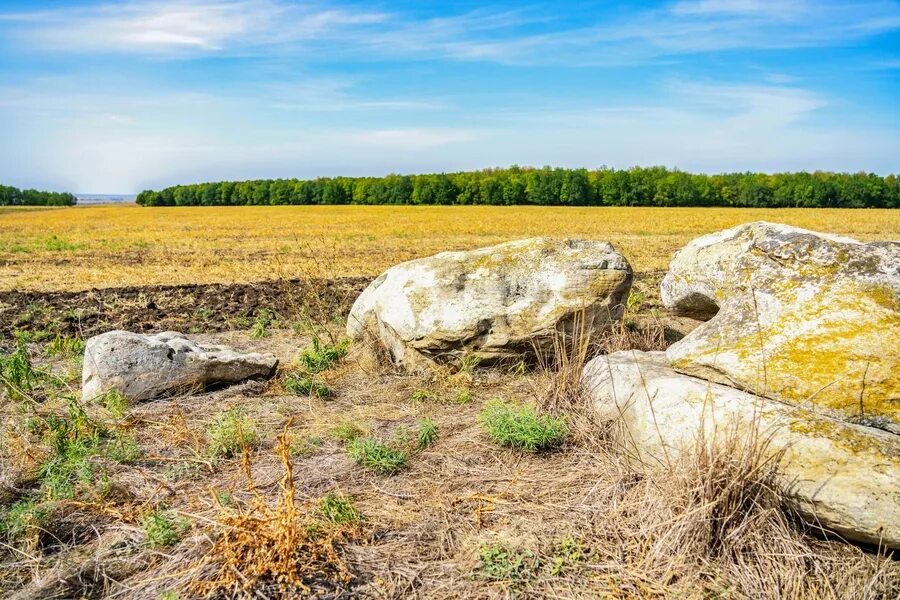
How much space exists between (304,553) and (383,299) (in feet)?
13.5

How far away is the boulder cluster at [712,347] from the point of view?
13.0 feet

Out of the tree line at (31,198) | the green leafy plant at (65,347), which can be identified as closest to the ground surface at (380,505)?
the green leafy plant at (65,347)

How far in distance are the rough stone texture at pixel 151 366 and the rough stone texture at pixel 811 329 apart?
179 inches

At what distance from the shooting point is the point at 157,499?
4.54 metres

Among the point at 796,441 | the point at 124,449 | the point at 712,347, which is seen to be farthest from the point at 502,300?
the point at 124,449

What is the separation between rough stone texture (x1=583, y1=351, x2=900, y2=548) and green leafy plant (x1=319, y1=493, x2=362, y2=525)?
2.03 meters

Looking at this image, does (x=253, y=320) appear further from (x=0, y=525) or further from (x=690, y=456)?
(x=690, y=456)

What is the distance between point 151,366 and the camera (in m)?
6.53

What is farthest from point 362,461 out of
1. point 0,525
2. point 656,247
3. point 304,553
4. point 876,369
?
point 656,247

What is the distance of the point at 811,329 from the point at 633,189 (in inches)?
3146

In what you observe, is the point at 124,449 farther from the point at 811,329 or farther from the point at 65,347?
the point at 811,329

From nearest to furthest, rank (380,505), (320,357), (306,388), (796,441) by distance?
(796,441)
(380,505)
(306,388)
(320,357)

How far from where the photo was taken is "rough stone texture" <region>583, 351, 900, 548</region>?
374 cm

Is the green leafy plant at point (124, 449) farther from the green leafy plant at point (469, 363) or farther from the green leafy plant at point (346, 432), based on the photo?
the green leafy plant at point (469, 363)
